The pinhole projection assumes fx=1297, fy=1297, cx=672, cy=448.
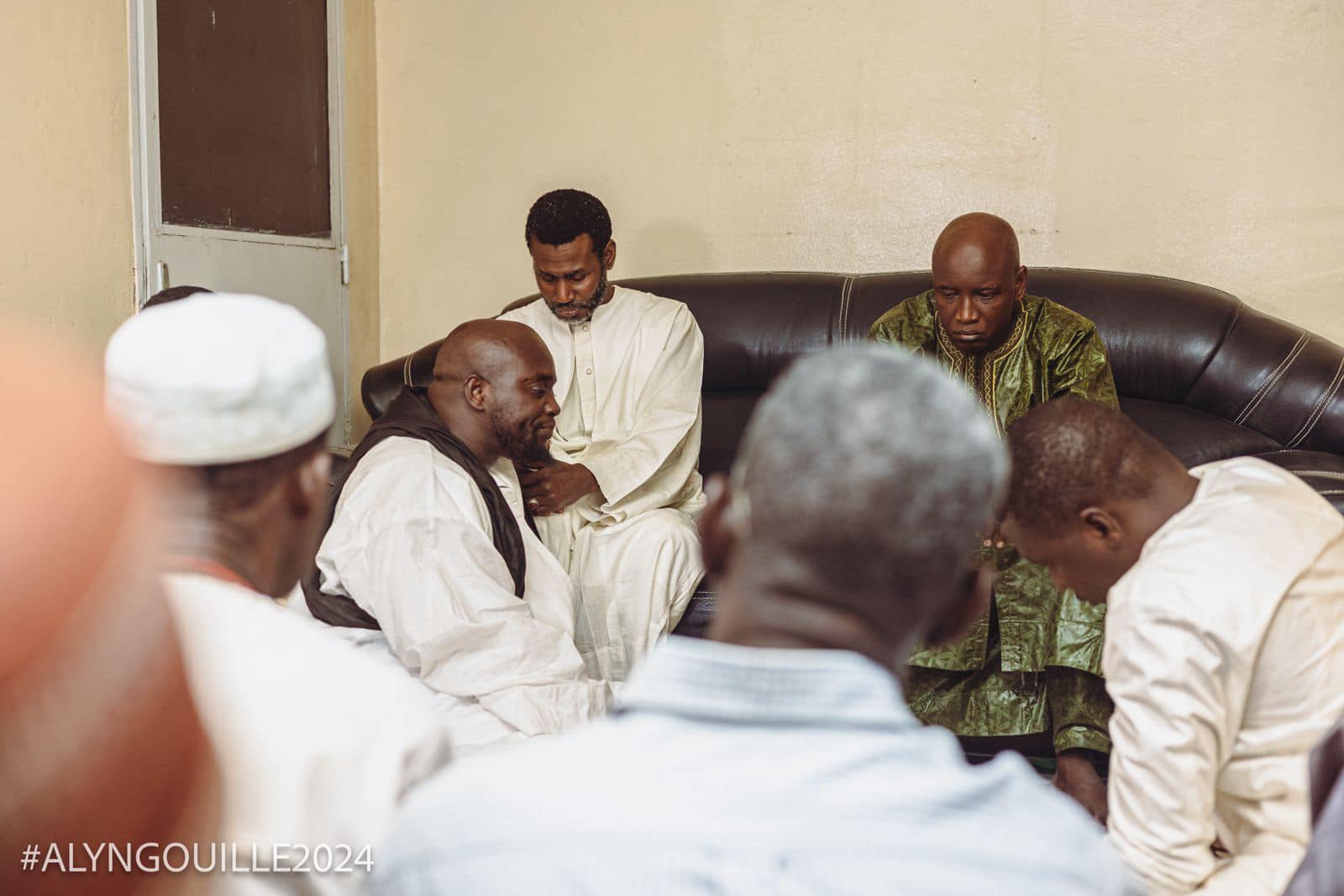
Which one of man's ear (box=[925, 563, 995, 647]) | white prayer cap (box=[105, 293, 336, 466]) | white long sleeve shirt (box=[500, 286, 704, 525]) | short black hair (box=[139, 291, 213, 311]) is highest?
white prayer cap (box=[105, 293, 336, 466])

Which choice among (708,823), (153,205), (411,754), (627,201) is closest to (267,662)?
(411,754)

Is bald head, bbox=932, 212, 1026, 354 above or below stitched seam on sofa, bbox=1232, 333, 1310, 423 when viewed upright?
above

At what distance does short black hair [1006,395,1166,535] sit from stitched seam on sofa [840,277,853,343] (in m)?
2.41

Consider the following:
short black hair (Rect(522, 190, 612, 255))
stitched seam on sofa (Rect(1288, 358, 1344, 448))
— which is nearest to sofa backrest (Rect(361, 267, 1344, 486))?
stitched seam on sofa (Rect(1288, 358, 1344, 448))

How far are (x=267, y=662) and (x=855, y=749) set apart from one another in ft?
1.95

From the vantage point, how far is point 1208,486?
2.00 m

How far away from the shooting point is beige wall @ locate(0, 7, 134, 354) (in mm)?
3588

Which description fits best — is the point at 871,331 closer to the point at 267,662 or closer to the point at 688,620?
the point at 688,620

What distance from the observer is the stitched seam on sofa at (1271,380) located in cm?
395

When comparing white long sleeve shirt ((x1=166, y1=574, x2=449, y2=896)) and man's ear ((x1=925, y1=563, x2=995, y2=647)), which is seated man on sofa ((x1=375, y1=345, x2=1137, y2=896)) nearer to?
man's ear ((x1=925, y1=563, x2=995, y2=647))

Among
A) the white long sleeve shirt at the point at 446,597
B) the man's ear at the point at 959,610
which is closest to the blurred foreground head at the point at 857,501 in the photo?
the man's ear at the point at 959,610

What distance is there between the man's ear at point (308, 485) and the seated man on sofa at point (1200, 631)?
1.08 metres

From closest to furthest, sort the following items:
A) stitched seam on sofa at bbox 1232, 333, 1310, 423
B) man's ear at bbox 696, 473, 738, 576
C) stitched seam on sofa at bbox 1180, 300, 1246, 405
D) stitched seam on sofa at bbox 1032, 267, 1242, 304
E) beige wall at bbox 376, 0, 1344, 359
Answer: man's ear at bbox 696, 473, 738, 576, stitched seam on sofa at bbox 1232, 333, 1310, 423, stitched seam on sofa at bbox 1180, 300, 1246, 405, stitched seam on sofa at bbox 1032, 267, 1242, 304, beige wall at bbox 376, 0, 1344, 359

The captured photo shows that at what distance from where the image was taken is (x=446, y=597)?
8.89ft
